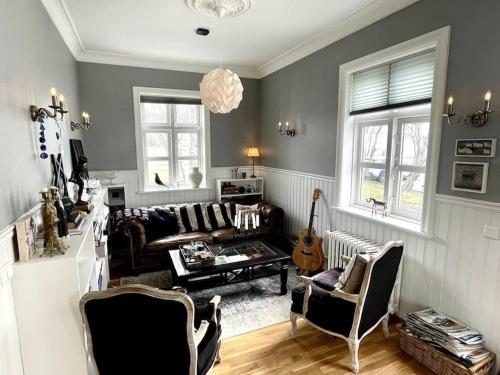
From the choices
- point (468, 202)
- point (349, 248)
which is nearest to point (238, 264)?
point (349, 248)

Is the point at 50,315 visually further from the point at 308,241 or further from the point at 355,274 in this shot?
the point at 308,241

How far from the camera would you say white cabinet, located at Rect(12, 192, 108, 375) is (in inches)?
56.2

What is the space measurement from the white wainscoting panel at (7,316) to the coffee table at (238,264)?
4.51 ft

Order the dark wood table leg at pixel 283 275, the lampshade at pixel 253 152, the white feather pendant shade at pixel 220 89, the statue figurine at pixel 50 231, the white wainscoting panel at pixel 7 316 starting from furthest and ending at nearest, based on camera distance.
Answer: the lampshade at pixel 253 152 < the dark wood table leg at pixel 283 275 < the white feather pendant shade at pixel 220 89 < the statue figurine at pixel 50 231 < the white wainscoting panel at pixel 7 316

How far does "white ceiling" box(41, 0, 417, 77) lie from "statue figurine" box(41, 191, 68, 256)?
198cm

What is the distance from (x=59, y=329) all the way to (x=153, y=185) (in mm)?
3511

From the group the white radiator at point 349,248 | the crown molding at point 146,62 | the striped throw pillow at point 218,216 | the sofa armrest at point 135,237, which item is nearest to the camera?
the white radiator at point 349,248

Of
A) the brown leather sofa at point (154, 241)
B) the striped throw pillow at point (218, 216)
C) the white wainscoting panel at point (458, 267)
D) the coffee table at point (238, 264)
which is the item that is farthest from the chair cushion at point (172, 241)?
the white wainscoting panel at point (458, 267)

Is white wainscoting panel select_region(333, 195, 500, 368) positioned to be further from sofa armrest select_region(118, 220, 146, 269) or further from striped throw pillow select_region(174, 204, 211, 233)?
sofa armrest select_region(118, 220, 146, 269)

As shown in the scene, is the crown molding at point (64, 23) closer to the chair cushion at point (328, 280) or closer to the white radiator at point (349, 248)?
the chair cushion at point (328, 280)

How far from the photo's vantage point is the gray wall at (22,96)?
151cm

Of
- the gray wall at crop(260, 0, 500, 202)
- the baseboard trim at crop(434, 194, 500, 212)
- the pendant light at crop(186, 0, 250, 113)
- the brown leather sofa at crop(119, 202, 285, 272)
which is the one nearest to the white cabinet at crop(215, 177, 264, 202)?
the gray wall at crop(260, 0, 500, 202)

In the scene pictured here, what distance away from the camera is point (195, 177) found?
492cm

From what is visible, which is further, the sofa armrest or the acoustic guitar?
the sofa armrest
